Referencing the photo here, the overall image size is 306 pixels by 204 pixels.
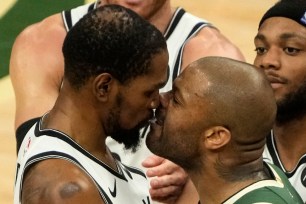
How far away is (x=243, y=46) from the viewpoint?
4457mm

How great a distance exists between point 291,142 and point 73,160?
3.13 feet

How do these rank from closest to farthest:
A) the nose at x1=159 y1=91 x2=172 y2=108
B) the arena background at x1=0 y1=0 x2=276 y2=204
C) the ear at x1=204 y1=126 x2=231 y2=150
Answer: the ear at x1=204 y1=126 x2=231 y2=150
the nose at x1=159 y1=91 x2=172 y2=108
the arena background at x1=0 y1=0 x2=276 y2=204

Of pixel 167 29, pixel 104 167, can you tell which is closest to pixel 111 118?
pixel 104 167

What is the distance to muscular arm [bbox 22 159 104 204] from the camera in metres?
2.15

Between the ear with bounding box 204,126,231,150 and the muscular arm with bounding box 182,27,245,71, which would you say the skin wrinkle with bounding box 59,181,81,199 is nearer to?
the ear with bounding box 204,126,231,150

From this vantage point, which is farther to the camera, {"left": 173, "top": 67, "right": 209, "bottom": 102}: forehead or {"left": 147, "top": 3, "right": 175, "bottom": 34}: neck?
{"left": 147, "top": 3, "right": 175, "bottom": 34}: neck

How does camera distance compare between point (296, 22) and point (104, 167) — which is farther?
point (296, 22)

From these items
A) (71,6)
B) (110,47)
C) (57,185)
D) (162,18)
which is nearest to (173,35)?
(162,18)

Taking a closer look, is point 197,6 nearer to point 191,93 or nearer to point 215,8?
point 215,8

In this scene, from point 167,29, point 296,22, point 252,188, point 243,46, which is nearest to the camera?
point 252,188

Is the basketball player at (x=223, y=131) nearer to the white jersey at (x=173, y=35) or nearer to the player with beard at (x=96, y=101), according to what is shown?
the player with beard at (x=96, y=101)

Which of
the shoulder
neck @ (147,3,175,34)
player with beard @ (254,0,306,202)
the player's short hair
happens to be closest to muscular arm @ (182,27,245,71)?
neck @ (147,3,175,34)

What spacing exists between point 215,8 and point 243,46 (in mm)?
364

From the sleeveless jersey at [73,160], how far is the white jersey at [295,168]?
23.9 inches
